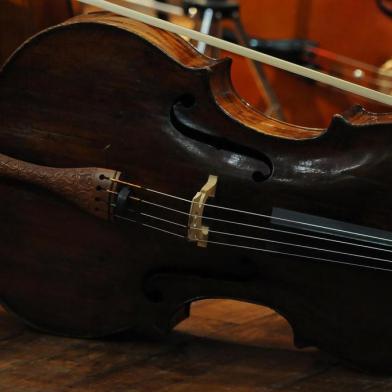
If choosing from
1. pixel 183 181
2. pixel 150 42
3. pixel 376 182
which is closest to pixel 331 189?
pixel 376 182

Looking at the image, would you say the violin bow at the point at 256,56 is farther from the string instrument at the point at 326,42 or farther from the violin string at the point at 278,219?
the string instrument at the point at 326,42

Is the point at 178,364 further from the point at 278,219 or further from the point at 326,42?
the point at 326,42

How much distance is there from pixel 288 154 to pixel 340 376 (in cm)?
30

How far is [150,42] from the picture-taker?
1091 millimetres

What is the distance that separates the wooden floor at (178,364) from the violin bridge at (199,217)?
7.1 inches

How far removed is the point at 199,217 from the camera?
1.06 m

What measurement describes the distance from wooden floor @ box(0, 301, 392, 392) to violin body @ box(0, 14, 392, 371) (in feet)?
0.11

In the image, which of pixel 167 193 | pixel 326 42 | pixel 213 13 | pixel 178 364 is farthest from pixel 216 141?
pixel 326 42

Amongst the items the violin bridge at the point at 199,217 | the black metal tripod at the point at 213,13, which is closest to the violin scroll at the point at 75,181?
the violin bridge at the point at 199,217

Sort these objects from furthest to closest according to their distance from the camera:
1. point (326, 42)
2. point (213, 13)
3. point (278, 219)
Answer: point (326, 42) → point (213, 13) → point (278, 219)

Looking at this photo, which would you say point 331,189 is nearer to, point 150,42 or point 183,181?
point 183,181

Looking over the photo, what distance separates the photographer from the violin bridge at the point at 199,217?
1052mm

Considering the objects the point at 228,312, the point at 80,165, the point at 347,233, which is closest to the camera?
the point at 347,233

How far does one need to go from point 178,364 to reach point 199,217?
215 millimetres
